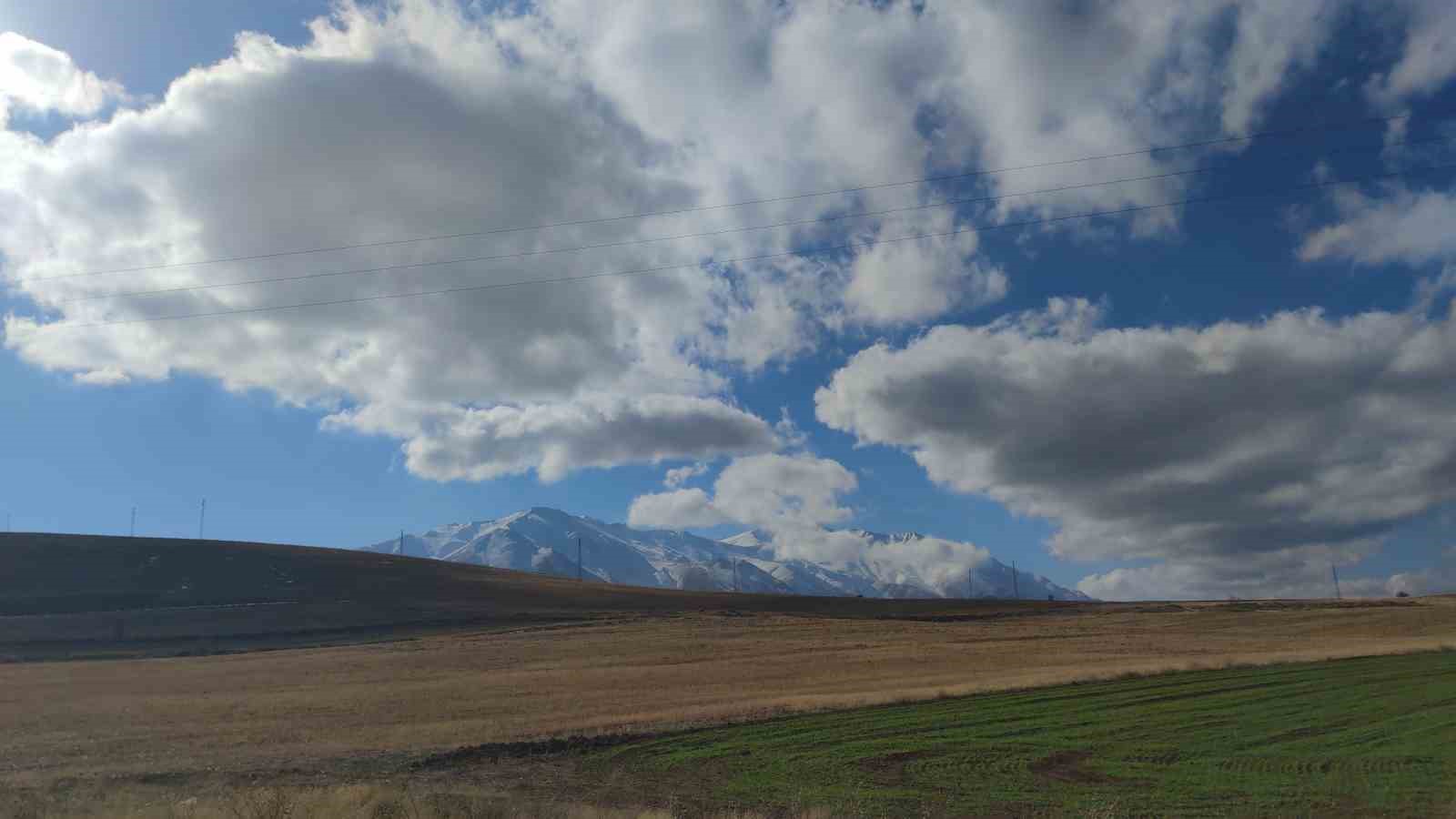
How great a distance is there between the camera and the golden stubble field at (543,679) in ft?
105

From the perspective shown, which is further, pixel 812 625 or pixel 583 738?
pixel 812 625

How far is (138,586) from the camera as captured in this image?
12588 cm

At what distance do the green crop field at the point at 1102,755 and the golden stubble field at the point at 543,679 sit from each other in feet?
17.3

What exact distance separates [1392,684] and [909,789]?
26.9 m

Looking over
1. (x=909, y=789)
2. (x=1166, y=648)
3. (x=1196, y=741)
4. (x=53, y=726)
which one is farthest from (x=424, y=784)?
(x=1166, y=648)

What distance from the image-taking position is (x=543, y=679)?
5488cm

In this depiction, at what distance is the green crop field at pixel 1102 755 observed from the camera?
20516 millimetres

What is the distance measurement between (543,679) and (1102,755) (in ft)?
118

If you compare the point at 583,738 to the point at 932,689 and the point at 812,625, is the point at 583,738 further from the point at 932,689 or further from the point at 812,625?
the point at 812,625

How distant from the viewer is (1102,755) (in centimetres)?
2598

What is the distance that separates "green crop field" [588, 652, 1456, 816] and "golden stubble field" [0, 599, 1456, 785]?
5.27 meters

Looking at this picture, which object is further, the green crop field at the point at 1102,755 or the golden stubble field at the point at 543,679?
the golden stubble field at the point at 543,679

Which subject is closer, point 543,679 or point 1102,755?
point 1102,755

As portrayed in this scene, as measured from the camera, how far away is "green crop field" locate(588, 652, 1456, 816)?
20.5m
